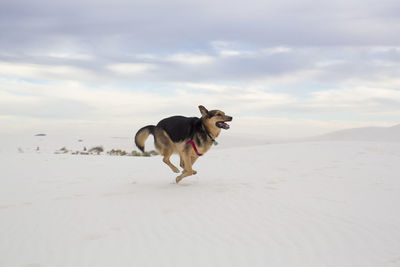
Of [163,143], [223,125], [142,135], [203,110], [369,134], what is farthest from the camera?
[369,134]

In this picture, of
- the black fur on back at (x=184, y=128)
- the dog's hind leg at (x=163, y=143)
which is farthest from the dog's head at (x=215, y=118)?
the dog's hind leg at (x=163, y=143)

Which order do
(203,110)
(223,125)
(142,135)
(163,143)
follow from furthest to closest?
(142,135)
(163,143)
(203,110)
(223,125)

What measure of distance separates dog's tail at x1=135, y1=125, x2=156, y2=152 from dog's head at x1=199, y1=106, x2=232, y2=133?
1.33m

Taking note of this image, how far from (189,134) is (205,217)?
2.03m

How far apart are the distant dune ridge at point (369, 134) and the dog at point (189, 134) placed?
61.8ft

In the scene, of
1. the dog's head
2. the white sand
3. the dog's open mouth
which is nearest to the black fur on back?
the dog's head

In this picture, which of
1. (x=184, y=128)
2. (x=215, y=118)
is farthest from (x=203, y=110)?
(x=184, y=128)

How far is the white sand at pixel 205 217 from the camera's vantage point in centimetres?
340

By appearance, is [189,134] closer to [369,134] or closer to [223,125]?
[223,125]

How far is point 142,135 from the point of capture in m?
6.81

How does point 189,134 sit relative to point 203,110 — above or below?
below

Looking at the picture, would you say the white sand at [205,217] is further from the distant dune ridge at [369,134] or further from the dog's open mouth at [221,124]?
the distant dune ridge at [369,134]

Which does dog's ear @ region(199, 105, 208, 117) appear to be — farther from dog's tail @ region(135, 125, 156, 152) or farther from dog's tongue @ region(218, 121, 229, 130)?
dog's tail @ region(135, 125, 156, 152)

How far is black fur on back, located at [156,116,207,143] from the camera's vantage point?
6.14 meters
